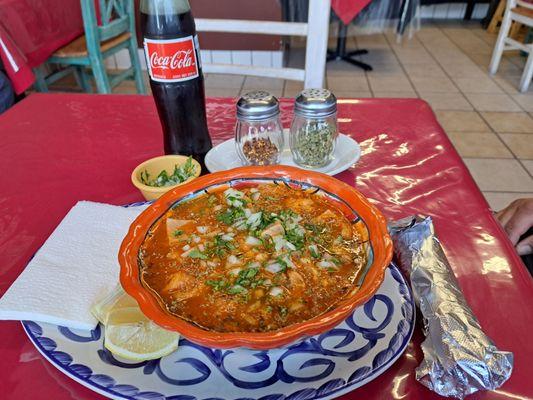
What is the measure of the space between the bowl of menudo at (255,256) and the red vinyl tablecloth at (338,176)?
126mm

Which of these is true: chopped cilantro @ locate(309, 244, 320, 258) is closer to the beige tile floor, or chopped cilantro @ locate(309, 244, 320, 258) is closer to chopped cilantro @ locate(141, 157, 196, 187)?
chopped cilantro @ locate(141, 157, 196, 187)

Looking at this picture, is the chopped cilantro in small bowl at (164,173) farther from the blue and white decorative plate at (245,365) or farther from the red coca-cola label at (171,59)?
the blue and white decorative plate at (245,365)

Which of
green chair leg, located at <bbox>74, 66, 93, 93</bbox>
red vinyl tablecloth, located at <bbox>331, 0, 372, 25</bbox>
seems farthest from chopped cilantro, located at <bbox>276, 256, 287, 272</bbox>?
green chair leg, located at <bbox>74, 66, 93, 93</bbox>

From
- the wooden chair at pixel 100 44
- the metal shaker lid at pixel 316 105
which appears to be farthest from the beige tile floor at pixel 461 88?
the metal shaker lid at pixel 316 105

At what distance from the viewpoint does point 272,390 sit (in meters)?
0.54

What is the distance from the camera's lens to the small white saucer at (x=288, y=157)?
3.20 feet

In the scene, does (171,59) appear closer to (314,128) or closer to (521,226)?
(314,128)

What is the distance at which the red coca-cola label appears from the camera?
865 millimetres

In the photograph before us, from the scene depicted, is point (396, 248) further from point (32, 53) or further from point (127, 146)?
point (32, 53)

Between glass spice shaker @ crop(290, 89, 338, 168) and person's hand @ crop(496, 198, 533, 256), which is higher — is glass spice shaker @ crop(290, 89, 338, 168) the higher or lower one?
the higher one

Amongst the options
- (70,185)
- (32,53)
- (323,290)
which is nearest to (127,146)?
(70,185)

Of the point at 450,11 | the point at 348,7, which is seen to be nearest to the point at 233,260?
the point at 348,7

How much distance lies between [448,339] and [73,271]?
21.6 inches

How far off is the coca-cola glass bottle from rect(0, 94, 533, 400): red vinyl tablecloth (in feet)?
0.52
